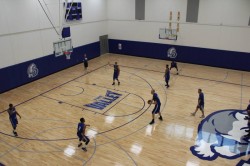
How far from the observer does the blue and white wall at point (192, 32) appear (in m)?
18.3

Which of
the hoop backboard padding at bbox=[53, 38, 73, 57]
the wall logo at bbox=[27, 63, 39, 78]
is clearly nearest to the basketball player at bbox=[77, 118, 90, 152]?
the wall logo at bbox=[27, 63, 39, 78]

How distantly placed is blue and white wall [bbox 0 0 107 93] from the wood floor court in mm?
909

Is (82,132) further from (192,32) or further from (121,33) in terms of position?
(121,33)

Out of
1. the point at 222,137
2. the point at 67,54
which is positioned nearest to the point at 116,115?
the point at 222,137

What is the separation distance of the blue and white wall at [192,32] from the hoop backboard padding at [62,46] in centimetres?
592

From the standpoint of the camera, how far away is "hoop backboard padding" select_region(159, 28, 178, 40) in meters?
20.8

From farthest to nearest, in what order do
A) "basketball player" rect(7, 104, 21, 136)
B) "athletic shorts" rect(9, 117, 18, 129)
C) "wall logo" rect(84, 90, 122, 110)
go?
"wall logo" rect(84, 90, 122, 110), "athletic shorts" rect(9, 117, 18, 129), "basketball player" rect(7, 104, 21, 136)

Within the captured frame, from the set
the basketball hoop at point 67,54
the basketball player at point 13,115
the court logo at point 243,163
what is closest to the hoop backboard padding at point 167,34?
the basketball hoop at point 67,54

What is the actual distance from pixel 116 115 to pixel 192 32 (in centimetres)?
1191

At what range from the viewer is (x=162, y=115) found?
475 inches

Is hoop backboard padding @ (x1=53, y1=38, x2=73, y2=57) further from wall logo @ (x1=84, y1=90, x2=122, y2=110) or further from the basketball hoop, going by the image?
wall logo @ (x1=84, y1=90, x2=122, y2=110)

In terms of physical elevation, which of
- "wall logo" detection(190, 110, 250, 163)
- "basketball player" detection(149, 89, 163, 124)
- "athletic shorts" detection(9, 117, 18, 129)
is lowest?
"wall logo" detection(190, 110, 250, 163)

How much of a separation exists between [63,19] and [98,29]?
17.4 feet

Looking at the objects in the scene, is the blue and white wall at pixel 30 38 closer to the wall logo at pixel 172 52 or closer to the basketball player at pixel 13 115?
the basketball player at pixel 13 115
